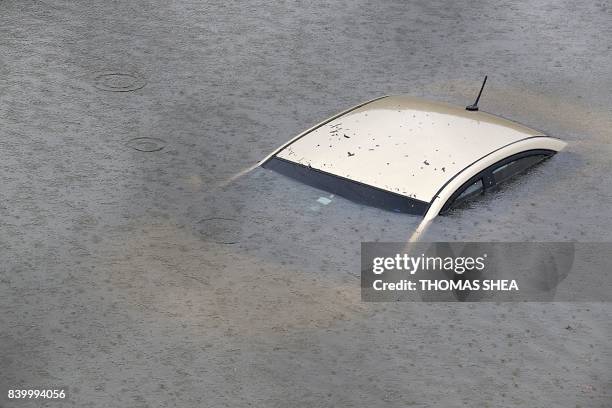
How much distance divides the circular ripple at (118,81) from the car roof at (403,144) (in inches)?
147

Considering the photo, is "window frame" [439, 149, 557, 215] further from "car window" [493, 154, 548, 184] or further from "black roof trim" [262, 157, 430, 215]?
"black roof trim" [262, 157, 430, 215]

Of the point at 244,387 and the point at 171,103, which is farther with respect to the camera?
the point at 171,103

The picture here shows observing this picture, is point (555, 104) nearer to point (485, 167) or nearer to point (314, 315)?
point (485, 167)

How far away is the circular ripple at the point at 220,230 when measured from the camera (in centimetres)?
1073

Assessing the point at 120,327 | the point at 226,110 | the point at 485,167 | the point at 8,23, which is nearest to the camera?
the point at 120,327

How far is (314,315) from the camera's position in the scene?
379 inches

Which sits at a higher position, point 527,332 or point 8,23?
point 8,23

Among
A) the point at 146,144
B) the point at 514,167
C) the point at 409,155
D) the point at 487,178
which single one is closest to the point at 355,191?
the point at 409,155

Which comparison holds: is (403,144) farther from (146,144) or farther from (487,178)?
(146,144)

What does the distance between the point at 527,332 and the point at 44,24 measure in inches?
379

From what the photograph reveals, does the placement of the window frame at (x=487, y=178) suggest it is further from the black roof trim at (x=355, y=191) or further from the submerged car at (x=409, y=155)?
the black roof trim at (x=355, y=191)

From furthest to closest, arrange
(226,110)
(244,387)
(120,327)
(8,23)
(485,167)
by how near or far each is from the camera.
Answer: (8,23)
(226,110)
(485,167)
(120,327)
(244,387)

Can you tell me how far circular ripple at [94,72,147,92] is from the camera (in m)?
14.3

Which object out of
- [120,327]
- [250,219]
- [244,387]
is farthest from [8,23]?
[244,387]
